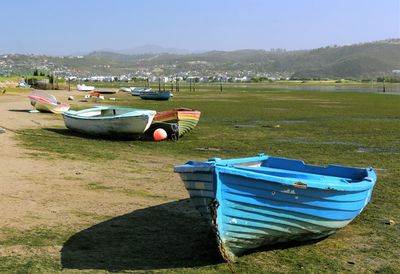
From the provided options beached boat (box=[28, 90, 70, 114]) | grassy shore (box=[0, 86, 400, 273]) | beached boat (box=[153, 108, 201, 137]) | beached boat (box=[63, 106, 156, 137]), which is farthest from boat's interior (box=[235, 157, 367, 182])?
beached boat (box=[28, 90, 70, 114])

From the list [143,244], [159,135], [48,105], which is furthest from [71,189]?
[48,105]

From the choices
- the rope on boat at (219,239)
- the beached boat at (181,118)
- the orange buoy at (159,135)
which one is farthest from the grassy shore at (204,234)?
the beached boat at (181,118)

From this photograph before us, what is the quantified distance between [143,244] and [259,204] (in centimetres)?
196

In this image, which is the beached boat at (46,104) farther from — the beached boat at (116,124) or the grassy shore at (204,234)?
the grassy shore at (204,234)

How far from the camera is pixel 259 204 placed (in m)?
6.92

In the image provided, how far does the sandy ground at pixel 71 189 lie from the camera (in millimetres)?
8992

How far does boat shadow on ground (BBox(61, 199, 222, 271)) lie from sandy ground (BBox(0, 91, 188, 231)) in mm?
620

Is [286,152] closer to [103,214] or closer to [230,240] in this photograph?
[103,214]

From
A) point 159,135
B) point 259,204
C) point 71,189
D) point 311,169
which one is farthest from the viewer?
point 159,135

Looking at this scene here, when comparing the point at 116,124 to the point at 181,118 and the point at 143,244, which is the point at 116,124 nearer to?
the point at 181,118

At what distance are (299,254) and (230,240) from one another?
1296mm

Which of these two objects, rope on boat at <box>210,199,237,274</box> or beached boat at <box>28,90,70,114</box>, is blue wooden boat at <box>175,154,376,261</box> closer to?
rope on boat at <box>210,199,237,274</box>

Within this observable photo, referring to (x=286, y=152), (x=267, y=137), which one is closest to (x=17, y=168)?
(x=286, y=152)

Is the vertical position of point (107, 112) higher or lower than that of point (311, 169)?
higher
